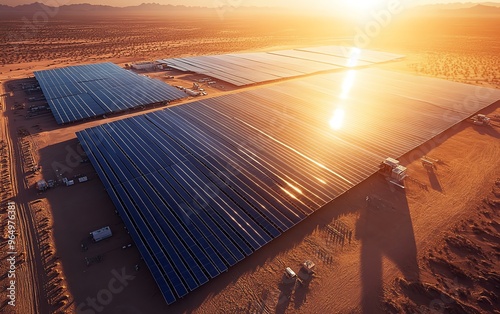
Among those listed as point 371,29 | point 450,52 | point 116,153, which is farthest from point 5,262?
point 371,29

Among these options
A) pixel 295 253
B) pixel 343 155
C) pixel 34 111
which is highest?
pixel 343 155

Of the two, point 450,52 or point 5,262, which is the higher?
point 450,52

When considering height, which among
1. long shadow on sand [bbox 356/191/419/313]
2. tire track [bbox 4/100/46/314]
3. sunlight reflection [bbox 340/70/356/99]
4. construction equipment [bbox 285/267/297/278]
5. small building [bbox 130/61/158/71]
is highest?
sunlight reflection [bbox 340/70/356/99]

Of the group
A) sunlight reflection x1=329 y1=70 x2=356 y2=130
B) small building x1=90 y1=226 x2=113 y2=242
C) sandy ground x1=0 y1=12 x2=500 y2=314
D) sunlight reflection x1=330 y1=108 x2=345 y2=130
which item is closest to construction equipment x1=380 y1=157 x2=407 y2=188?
sandy ground x1=0 y1=12 x2=500 y2=314

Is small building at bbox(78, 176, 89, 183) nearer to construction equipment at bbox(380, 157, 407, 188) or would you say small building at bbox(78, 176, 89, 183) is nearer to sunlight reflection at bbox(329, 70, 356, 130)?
sunlight reflection at bbox(329, 70, 356, 130)

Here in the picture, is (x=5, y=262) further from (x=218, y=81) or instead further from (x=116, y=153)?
(x=218, y=81)

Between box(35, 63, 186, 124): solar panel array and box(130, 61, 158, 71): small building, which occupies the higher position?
box(35, 63, 186, 124): solar panel array
